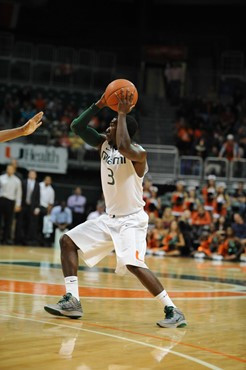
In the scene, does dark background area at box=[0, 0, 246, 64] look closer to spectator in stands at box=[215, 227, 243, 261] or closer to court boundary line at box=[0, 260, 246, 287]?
spectator in stands at box=[215, 227, 243, 261]

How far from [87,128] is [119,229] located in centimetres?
114

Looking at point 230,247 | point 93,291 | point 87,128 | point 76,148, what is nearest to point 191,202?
point 230,247

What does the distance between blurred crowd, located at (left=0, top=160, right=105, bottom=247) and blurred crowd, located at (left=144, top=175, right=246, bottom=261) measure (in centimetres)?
171

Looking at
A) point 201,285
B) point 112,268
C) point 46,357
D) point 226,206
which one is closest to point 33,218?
point 226,206

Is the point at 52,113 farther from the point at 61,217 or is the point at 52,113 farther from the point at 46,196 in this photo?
the point at 61,217

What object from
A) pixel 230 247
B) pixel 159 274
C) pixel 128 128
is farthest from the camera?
pixel 230 247

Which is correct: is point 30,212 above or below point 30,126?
below

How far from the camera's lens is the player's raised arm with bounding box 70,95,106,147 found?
7.77 meters

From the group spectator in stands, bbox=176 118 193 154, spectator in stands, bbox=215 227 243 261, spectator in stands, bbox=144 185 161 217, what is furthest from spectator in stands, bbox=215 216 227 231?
spectator in stands, bbox=176 118 193 154

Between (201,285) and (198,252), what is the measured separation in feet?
27.3

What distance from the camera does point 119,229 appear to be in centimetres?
746

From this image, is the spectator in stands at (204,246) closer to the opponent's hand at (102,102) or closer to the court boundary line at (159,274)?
the court boundary line at (159,274)

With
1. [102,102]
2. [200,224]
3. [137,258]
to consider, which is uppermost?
[102,102]

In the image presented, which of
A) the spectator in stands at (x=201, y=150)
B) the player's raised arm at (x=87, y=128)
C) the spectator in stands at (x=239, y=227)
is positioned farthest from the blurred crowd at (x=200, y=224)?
the player's raised arm at (x=87, y=128)
